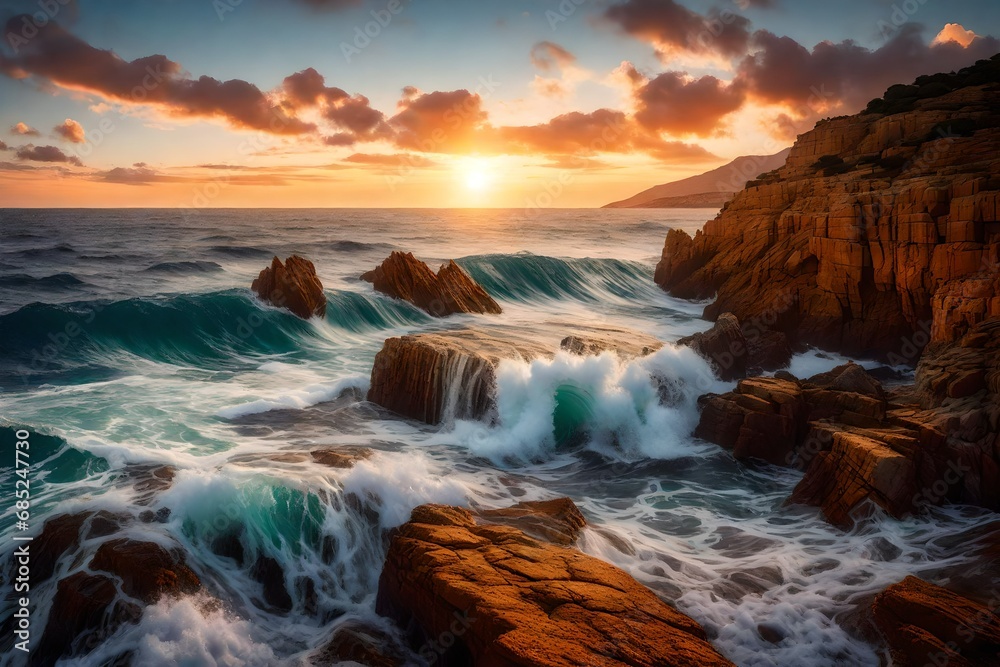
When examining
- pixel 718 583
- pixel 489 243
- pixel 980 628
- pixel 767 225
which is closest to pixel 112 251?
pixel 489 243

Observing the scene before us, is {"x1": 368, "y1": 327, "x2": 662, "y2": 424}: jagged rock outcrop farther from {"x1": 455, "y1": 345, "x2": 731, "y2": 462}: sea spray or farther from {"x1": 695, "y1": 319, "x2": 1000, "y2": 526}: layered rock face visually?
{"x1": 695, "y1": 319, "x2": 1000, "y2": 526}: layered rock face

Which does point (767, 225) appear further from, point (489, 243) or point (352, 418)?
point (489, 243)

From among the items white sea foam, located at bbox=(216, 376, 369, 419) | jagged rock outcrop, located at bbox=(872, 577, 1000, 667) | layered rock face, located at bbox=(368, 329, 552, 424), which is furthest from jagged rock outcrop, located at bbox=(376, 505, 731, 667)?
white sea foam, located at bbox=(216, 376, 369, 419)

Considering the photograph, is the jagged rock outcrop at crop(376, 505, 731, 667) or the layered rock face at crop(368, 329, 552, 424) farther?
the layered rock face at crop(368, 329, 552, 424)

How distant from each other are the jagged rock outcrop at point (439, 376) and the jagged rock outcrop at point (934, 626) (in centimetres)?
952

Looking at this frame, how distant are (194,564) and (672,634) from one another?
→ 6379 millimetres

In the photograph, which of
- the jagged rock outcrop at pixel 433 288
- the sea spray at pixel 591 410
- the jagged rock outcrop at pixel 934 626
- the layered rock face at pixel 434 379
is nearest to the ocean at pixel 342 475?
the sea spray at pixel 591 410

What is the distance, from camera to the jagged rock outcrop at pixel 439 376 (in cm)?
1552

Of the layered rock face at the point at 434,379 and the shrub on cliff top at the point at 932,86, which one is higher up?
the shrub on cliff top at the point at 932,86

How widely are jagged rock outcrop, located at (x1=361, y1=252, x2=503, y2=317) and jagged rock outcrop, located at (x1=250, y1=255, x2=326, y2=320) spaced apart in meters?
3.51

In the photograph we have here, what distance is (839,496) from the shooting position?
34.9ft

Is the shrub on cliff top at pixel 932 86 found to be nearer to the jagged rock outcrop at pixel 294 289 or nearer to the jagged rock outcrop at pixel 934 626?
the jagged rock outcrop at pixel 294 289

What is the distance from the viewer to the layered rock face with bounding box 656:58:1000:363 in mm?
17422

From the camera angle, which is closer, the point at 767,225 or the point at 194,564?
the point at 194,564
